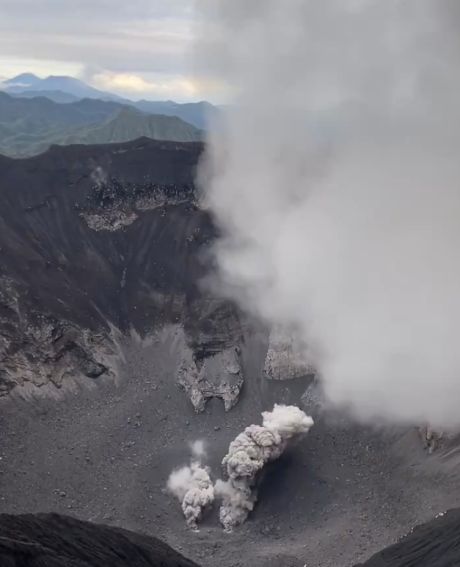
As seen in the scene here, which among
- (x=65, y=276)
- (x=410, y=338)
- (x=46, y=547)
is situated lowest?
(x=46, y=547)

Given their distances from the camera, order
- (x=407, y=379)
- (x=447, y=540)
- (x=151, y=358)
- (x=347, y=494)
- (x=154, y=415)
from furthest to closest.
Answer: (x=151, y=358) < (x=154, y=415) < (x=407, y=379) < (x=347, y=494) < (x=447, y=540)

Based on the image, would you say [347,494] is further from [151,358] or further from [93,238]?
[93,238]

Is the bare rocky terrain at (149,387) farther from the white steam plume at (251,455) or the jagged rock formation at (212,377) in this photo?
the white steam plume at (251,455)

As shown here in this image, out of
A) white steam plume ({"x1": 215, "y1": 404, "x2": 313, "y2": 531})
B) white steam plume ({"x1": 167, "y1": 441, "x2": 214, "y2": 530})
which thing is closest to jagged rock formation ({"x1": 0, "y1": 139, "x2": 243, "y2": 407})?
white steam plume ({"x1": 215, "y1": 404, "x2": 313, "y2": 531})

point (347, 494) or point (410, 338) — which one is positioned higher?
point (410, 338)

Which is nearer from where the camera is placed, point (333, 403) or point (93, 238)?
point (333, 403)

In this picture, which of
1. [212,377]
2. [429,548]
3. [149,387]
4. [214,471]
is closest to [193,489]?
[214,471]

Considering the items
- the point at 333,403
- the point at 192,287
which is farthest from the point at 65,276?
the point at 333,403

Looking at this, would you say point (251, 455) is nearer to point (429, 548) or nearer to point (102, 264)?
point (429, 548)

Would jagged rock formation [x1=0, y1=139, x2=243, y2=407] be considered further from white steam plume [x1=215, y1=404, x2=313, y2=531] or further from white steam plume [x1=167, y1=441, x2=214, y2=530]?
white steam plume [x1=167, y1=441, x2=214, y2=530]
